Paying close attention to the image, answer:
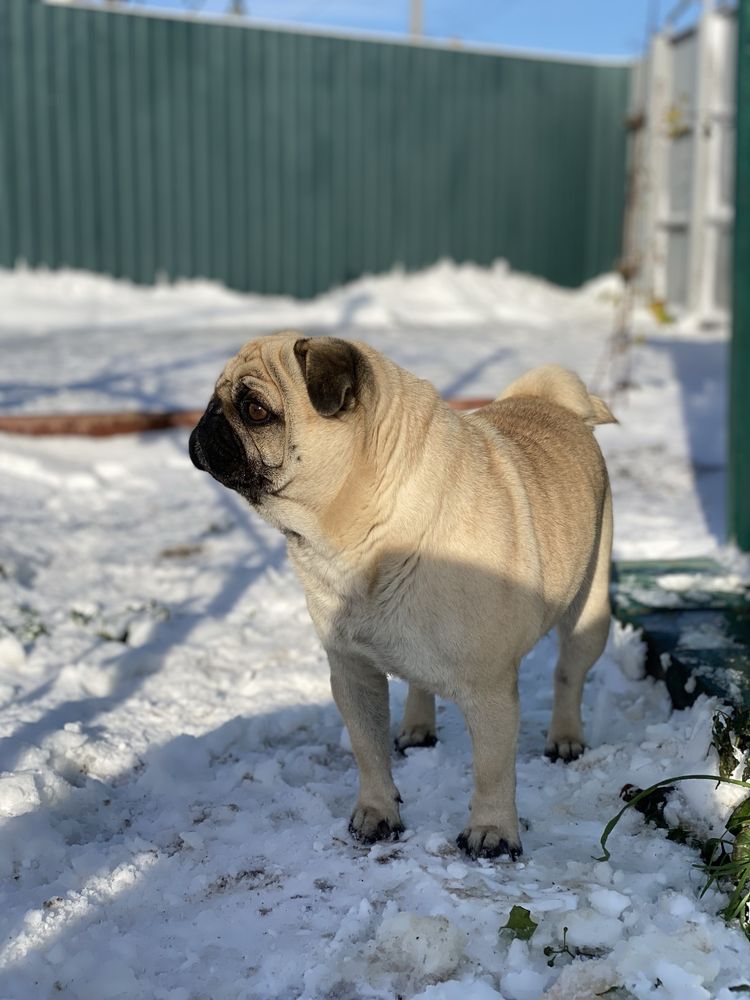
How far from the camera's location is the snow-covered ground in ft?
8.09

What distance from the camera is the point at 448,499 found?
2.85m

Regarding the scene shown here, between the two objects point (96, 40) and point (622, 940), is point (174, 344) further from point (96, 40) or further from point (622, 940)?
point (622, 940)

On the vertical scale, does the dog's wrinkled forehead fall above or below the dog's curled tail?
above

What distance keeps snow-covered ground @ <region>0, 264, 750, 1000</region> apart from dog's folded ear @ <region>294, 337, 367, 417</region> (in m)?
1.19

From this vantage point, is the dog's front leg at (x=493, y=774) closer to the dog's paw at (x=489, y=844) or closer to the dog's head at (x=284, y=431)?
the dog's paw at (x=489, y=844)

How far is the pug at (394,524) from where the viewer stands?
110 inches

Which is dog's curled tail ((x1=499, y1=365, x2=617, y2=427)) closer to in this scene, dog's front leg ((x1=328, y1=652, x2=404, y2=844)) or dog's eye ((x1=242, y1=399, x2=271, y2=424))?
dog's front leg ((x1=328, y1=652, x2=404, y2=844))

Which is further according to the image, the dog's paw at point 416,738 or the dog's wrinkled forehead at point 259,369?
the dog's paw at point 416,738

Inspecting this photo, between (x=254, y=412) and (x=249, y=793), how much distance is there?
48.2 inches

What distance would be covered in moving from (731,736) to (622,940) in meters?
0.69

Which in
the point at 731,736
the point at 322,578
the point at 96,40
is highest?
the point at 96,40

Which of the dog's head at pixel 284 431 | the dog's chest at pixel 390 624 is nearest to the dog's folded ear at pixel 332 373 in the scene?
the dog's head at pixel 284 431

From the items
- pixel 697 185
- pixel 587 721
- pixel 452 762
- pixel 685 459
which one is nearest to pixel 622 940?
pixel 452 762

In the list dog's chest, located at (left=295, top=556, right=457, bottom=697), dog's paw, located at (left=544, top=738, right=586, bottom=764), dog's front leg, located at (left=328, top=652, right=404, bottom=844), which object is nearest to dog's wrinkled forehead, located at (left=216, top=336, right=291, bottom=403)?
dog's chest, located at (left=295, top=556, right=457, bottom=697)
